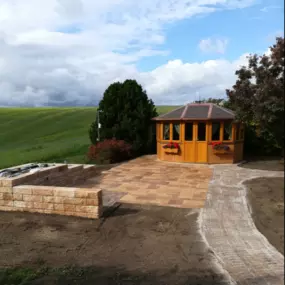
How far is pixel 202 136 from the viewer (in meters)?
13.5

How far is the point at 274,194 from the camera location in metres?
1.12

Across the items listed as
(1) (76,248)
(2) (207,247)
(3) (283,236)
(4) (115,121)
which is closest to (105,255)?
(1) (76,248)

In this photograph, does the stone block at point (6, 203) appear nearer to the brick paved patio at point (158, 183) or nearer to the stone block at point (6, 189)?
the stone block at point (6, 189)

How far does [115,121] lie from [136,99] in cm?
178

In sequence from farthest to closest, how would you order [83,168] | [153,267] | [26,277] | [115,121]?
[115,121] → [83,168] → [153,267] → [26,277]

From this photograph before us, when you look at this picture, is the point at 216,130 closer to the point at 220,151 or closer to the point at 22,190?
the point at 220,151

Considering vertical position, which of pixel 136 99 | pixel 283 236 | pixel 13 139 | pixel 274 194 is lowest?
pixel 13 139

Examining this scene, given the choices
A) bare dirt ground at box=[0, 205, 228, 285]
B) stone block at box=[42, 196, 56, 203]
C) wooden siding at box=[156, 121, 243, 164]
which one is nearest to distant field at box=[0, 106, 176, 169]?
wooden siding at box=[156, 121, 243, 164]

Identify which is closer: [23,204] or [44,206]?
[44,206]

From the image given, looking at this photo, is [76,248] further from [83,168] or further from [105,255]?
[83,168]

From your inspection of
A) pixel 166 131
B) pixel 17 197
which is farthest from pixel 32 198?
pixel 166 131

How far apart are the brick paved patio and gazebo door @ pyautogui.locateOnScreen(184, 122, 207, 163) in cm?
67

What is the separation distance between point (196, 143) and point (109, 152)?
167 inches

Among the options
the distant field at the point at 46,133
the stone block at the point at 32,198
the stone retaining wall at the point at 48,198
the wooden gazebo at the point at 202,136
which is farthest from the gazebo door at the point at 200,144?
the stone block at the point at 32,198
